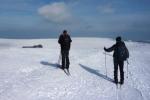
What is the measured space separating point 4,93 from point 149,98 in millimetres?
6865

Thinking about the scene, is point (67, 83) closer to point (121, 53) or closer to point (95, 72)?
point (121, 53)

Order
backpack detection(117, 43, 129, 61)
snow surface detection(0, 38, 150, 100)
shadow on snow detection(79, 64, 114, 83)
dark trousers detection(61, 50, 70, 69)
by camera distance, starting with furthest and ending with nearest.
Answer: dark trousers detection(61, 50, 70, 69), shadow on snow detection(79, 64, 114, 83), backpack detection(117, 43, 129, 61), snow surface detection(0, 38, 150, 100)

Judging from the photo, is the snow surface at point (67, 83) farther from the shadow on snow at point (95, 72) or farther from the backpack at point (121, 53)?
the backpack at point (121, 53)

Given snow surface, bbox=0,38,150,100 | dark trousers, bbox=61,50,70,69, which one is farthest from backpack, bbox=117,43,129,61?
dark trousers, bbox=61,50,70,69

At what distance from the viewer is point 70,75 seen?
667 inches

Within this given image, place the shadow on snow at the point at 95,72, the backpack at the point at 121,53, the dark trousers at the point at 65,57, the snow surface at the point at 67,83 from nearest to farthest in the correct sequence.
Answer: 1. the snow surface at the point at 67,83
2. the backpack at the point at 121,53
3. the shadow on snow at the point at 95,72
4. the dark trousers at the point at 65,57

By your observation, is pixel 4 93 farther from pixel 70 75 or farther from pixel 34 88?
pixel 70 75

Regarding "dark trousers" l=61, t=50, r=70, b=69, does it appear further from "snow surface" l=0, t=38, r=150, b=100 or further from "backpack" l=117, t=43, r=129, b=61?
"backpack" l=117, t=43, r=129, b=61

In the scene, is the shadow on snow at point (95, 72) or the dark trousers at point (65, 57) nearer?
the shadow on snow at point (95, 72)

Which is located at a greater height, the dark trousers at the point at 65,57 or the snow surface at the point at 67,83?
the dark trousers at the point at 65,57

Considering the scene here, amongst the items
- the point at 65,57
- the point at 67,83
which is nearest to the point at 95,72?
the point at 65,57

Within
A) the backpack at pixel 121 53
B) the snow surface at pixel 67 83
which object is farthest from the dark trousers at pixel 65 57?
the backpack at pixel 121 53

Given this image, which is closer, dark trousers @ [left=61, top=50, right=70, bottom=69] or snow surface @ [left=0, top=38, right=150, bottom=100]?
snow surface @ [left=0, top=38, right=150, bottom=100]

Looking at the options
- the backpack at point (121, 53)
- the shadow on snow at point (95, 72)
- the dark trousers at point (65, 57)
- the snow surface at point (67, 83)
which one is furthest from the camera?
the dark trousers at point (65, 57)
